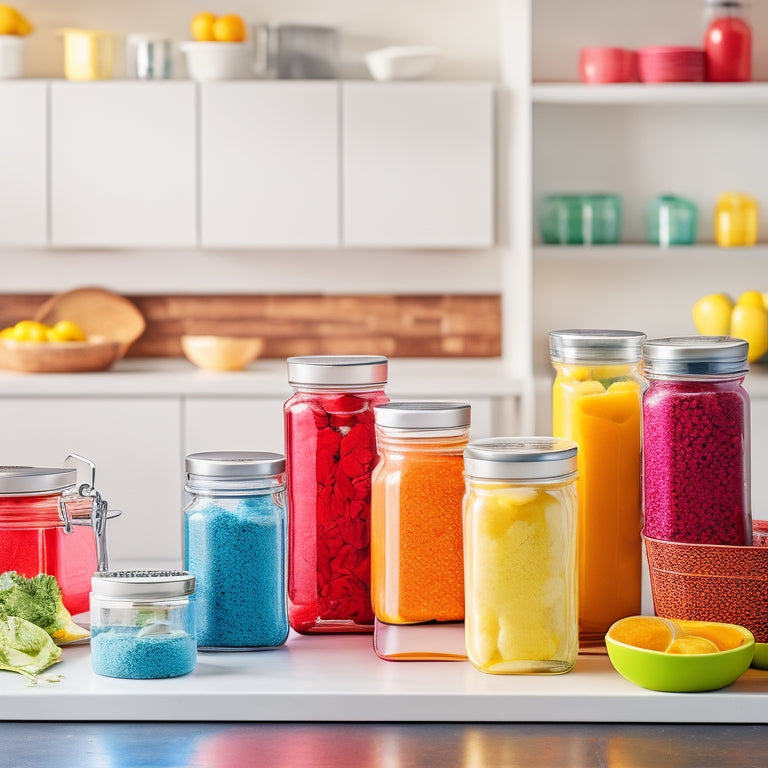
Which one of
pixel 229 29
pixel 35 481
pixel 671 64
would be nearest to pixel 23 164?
pixel 229 29

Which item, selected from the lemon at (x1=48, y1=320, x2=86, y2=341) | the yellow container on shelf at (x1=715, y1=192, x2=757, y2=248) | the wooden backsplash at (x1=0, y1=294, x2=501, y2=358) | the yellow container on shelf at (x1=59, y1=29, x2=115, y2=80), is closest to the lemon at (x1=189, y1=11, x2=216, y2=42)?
the yellow container on shelf at (x1=59, y1=29, x2=115, y2=80)

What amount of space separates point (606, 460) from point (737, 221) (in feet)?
9.14

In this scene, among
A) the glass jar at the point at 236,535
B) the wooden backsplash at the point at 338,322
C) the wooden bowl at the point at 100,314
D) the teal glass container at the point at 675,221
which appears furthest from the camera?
the wooden backsplash at the point at 338,322

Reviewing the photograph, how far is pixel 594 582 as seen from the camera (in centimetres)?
115

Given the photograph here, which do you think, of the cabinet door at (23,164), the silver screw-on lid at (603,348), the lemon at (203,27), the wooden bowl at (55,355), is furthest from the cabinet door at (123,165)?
the silver screw-on lid at (603,348)

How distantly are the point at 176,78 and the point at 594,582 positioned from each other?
10.1ft

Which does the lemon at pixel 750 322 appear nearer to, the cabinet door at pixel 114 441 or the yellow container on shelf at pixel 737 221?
the yellow container on shelf at pixel 737 221

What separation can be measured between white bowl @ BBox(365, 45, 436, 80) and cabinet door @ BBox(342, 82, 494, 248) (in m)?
0.05

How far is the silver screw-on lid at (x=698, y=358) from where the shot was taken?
1.07m

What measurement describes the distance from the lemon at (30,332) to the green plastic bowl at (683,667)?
2.87 meters

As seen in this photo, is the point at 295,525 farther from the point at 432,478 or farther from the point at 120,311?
the point at 120,311

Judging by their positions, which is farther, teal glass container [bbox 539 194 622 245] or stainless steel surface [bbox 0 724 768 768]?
teal glass container [bbox 539 194 622 245]

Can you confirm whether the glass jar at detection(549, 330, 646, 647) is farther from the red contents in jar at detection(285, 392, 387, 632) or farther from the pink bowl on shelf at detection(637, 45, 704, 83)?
the pink bowl on shelf at detection(637, 45, 704, 83)

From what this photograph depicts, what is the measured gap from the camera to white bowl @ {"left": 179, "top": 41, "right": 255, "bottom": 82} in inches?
146
